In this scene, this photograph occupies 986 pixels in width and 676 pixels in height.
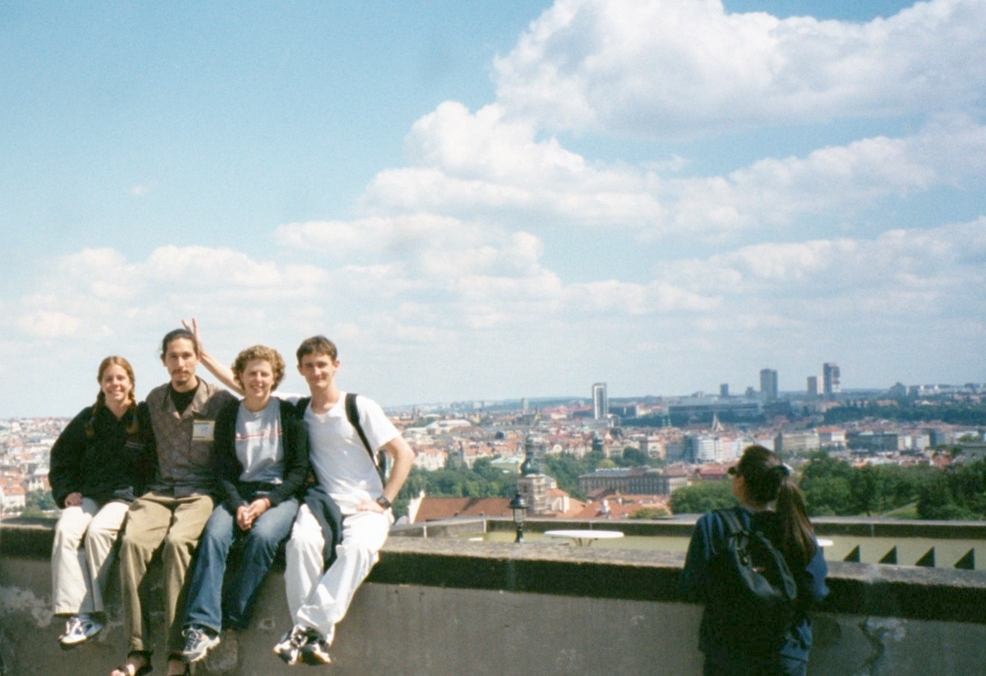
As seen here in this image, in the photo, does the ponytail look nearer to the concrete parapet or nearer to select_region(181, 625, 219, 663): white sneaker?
the concrete parapet

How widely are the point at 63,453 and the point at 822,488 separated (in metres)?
31.6

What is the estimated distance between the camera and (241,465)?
12.8 feet

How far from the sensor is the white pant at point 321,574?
336cm

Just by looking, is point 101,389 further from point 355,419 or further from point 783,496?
point 783,496

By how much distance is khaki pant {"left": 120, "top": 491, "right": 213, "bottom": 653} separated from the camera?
356 centimetres

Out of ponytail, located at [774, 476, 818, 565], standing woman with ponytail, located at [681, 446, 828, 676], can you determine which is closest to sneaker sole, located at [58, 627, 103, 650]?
standing woman with ponytail, located at [681, 446, 828, 676]

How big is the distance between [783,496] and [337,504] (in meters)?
1.71

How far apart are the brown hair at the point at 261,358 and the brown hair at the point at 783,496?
1.97 metres

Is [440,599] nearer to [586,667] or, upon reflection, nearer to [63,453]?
[586,667]

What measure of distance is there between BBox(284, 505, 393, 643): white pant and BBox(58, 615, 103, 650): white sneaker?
2.86 ft

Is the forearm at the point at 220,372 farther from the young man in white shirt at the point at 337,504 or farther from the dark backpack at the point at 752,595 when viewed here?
the dark backpack at the point at 752,595

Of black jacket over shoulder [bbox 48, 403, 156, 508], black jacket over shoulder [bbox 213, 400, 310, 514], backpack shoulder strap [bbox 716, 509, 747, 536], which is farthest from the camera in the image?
black jacket over shoulder [bbox 48, 403, 156, 508]

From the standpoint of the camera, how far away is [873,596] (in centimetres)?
274

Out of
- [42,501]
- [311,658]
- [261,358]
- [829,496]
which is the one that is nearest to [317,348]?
[261,358]
